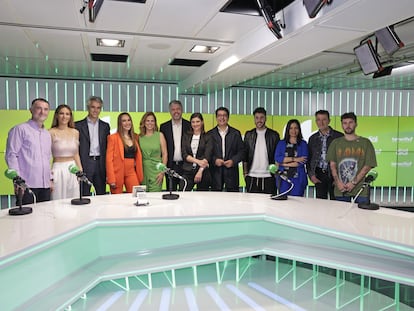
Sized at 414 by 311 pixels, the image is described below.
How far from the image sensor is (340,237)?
2.15 meters

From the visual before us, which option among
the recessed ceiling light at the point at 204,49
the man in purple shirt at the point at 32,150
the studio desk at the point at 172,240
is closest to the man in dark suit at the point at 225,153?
the recessed ceiling light at the point at 204,49

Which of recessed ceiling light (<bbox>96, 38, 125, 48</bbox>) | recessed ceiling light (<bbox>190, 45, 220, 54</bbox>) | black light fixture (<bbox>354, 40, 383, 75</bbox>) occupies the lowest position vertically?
black light fixture (<bbox>354, 40, 383, 75</bbox>)

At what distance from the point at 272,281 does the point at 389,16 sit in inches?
92.2

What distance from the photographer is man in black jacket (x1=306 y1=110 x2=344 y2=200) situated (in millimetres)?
4535

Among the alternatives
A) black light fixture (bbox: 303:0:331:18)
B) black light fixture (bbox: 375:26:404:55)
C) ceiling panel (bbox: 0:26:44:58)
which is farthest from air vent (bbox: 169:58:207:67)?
black light fixture (bbox: 303:0:331:18)

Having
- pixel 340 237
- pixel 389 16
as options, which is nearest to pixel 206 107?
pixel 389 16

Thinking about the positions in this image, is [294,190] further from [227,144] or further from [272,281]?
[272,281]

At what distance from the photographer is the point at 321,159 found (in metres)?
4.56

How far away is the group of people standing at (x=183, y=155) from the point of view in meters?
3.60

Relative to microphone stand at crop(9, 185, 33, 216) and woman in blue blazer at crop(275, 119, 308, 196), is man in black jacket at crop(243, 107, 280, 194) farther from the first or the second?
microphone stand at crop(9, 185, 33, 216)

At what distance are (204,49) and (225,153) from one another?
125 centimetres

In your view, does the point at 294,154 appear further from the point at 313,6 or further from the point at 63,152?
the point at 63,152

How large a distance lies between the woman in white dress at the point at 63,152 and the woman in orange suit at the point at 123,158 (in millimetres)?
434

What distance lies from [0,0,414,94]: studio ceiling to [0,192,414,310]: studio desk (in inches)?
54.2
